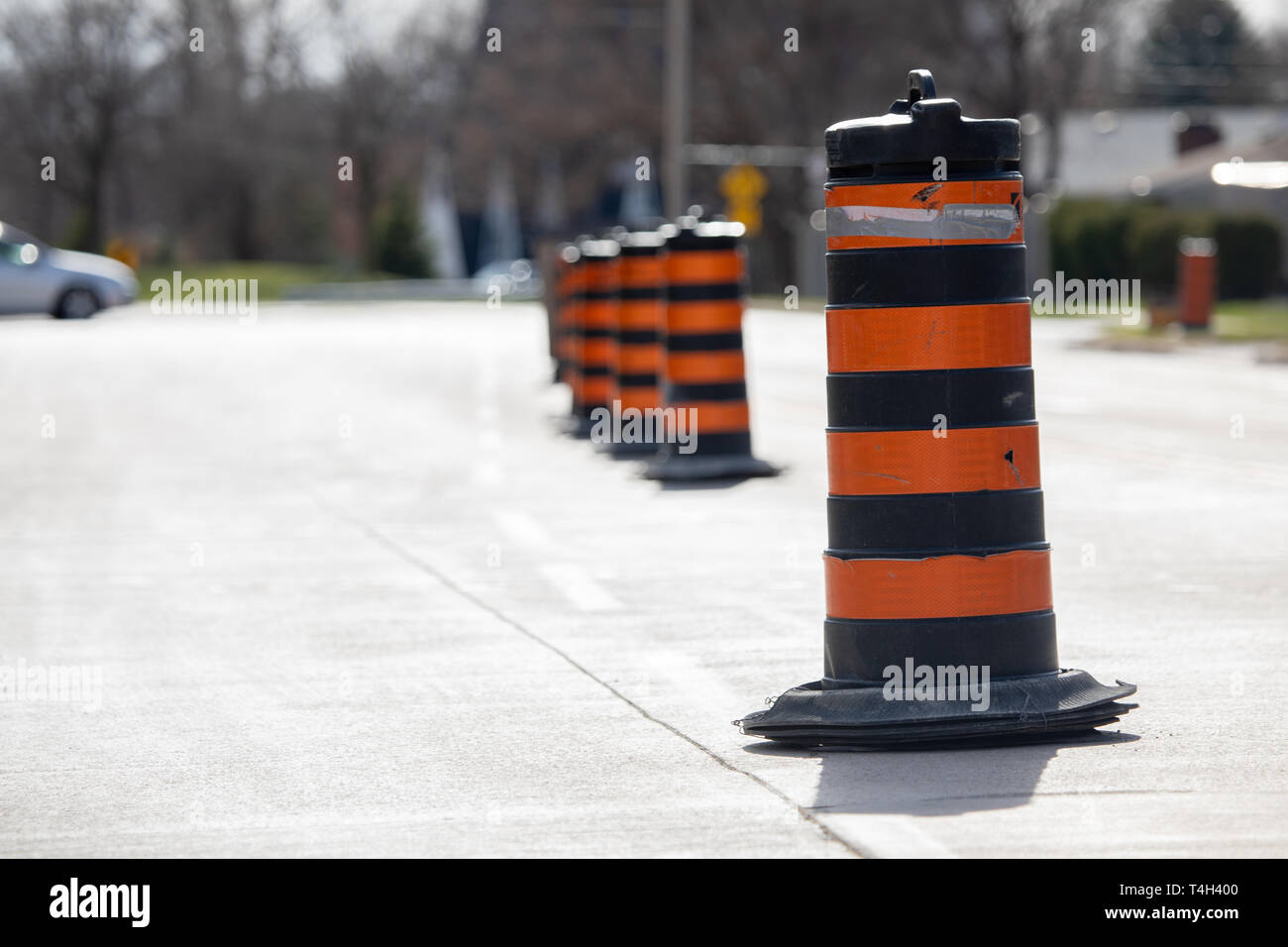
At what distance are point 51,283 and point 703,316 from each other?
28440mm

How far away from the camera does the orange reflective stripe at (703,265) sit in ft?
42.3

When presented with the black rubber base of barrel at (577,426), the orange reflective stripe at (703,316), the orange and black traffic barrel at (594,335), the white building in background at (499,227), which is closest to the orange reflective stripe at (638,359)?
the black rubber base of barrel at (577,426)

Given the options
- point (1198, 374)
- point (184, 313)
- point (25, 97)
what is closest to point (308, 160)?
point (25, 97)

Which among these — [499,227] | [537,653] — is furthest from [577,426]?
[499,227]

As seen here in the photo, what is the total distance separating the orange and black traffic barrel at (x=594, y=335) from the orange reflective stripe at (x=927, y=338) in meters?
10.5

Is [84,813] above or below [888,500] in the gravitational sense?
below

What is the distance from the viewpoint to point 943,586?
570 cm

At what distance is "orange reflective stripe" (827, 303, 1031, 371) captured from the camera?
18.7ft

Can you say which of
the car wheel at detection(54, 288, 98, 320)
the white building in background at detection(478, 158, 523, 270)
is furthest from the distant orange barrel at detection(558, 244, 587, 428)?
the white building in background at detection(478, 158, 523, 270)

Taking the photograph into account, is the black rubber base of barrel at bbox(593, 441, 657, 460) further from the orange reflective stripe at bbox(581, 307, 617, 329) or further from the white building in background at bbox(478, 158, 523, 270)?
the white building in background at bbox(478, 158, 523, 270)

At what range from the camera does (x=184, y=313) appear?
46406mm
